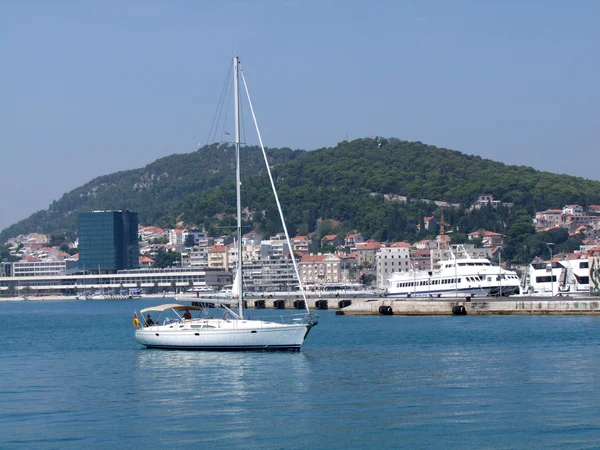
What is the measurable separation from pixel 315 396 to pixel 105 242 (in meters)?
167

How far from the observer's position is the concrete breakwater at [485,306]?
57281mm

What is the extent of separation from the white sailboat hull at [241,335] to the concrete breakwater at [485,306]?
2778cm

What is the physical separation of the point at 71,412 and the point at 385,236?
171 meters

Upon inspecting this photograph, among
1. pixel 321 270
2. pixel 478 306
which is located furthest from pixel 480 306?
pixel 321 270

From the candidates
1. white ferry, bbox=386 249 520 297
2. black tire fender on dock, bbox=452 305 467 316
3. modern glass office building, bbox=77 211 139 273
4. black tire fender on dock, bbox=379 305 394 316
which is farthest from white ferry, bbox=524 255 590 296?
modern glass office building, bbox=77 211 139 273

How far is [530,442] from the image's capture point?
18906 millimetres

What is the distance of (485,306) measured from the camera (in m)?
61.1

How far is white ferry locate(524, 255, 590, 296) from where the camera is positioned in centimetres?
7238

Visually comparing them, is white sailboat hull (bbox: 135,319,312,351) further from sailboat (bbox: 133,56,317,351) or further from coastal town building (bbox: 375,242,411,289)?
coastal town building (bbox: 375,242,411,289)

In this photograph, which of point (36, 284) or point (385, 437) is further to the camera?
point (36, 284)

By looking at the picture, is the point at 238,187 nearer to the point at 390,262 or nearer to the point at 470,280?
the point at 470,280

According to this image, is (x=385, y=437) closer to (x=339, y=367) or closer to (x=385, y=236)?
(x=339, y=367)

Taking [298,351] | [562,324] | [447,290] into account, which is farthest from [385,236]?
[298,351]

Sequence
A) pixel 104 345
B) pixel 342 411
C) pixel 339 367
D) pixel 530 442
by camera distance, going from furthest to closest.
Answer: pixel 104 345 → pixel 339 367 → pixel 342 411 → pixel 530 442
